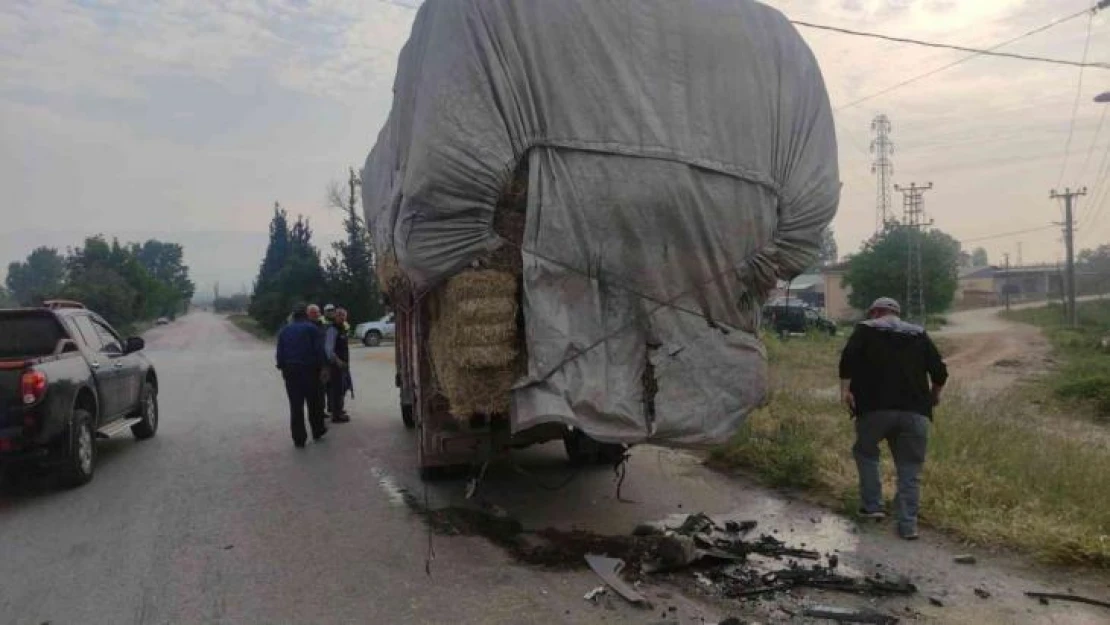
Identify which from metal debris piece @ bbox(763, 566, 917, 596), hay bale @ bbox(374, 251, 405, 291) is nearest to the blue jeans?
metal debris piece @ bbox(763, 566, 917, 596)

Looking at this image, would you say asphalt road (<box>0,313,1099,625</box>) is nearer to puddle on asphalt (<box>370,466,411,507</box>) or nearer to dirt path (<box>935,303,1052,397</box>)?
puddle on asphalt (<box>370,466,411,507</box>)

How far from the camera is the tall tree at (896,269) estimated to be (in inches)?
2245

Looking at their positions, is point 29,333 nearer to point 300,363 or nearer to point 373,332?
point 300,363

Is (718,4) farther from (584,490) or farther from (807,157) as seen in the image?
(584,490)

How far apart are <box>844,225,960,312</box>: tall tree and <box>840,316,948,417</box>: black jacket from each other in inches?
2073

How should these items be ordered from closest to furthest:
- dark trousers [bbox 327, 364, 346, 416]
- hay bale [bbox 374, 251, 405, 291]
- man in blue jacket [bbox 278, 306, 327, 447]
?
1. hay bale [bbox 374, 251, 405, 291]
2. man in blue jacket [bbox 278, 306, 327, 447]
3. dark trousers [bbox 327, 364, 346, 416]

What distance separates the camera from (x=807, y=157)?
20.0 feet

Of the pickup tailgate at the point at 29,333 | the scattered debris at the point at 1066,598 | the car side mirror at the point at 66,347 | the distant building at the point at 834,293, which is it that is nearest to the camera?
the scattered debris at the point at 1066,598

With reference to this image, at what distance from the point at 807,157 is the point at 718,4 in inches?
48.5

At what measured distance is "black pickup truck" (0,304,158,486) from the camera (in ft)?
24.7

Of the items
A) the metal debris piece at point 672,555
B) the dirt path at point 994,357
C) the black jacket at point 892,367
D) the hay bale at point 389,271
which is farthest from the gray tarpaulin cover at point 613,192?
the dirt path at point 994,357

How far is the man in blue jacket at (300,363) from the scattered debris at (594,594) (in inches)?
243

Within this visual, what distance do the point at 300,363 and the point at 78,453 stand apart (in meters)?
2.64

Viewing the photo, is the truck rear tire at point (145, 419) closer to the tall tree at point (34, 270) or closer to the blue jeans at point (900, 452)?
the blue jeans at point (900, 452)
